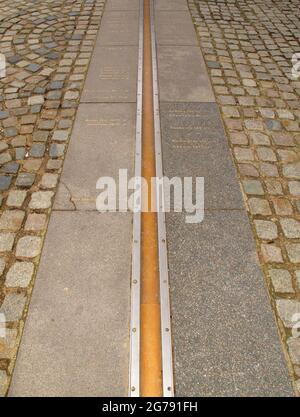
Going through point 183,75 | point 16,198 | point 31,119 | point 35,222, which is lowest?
point 35,222

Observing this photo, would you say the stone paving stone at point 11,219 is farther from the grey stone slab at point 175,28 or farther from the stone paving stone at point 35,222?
the grey stone slab at point 175,28

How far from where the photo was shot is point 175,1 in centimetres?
883

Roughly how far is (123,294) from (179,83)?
4022 millimetres

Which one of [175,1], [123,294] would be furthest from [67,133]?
[175,1]

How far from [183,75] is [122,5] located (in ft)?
12.5

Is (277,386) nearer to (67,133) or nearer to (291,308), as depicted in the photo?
(291,308)

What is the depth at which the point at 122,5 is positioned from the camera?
8539 mm

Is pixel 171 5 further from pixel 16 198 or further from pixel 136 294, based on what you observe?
pixel 136 294

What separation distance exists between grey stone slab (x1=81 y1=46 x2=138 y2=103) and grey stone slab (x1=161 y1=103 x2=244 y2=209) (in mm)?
823

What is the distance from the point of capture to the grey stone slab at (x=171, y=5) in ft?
27.7

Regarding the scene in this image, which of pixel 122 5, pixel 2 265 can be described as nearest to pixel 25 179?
pixel 2 265

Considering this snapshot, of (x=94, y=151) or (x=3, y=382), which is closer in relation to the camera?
(x=3, y=382)

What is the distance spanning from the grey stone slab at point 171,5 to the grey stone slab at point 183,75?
230cm

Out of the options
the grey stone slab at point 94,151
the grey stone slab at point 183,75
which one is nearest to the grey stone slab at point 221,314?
the grey stone slab at point 94,151
